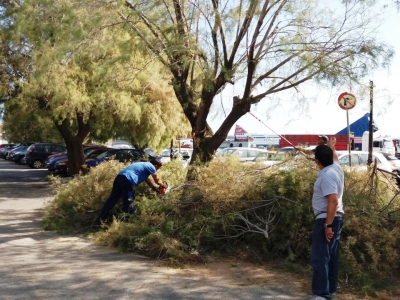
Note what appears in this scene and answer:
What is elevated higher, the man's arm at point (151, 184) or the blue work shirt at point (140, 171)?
the blue work shirt at point (140, 171)

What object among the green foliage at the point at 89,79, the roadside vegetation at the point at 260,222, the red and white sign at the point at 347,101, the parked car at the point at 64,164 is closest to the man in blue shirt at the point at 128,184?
the roadside vegetation at the point at 260,222

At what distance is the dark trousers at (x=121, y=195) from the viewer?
9562 millimetres

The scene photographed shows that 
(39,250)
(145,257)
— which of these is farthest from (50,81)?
(145,257)

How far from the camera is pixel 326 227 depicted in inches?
222

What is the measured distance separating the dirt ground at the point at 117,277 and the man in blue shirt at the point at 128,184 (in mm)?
984

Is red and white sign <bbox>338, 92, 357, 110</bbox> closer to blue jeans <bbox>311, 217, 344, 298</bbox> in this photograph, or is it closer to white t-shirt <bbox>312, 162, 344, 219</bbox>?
white t-shirt <bbox>312, 162, 344, 219</bbox>

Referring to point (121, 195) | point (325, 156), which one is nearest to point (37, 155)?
point (121, 195)

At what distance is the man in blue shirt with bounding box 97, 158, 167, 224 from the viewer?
9.58 m

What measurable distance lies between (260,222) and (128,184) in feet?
9.40

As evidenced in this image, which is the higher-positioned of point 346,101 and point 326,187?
point 346,101

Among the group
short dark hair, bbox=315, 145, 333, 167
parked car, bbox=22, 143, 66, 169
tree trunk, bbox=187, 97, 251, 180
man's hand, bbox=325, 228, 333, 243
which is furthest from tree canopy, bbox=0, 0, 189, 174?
parked car, bbox=22, 143, 66, 169

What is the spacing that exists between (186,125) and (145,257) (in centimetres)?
1590

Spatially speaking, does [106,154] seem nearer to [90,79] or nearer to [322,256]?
[90,79]

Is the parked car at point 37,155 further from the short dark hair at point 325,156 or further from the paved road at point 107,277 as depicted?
the short dark hair at point 325,156
